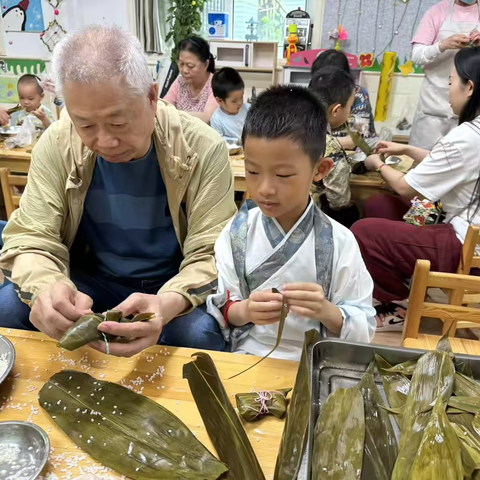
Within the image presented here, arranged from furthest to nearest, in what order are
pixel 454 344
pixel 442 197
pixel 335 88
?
pixel 335 88, pixel 442 197, pixel 454 344

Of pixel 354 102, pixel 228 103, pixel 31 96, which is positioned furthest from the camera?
pixel 31 96

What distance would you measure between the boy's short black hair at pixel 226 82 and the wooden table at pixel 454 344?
252 cm

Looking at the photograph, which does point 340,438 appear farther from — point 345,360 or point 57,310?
point 57,310

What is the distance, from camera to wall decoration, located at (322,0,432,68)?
4.44 m

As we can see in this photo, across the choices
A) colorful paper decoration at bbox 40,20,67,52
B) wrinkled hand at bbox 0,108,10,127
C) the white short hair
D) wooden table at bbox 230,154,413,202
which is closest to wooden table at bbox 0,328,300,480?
the white short hair

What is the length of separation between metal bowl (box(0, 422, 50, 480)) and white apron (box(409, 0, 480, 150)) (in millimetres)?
3802

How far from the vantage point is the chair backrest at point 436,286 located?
1316 mm

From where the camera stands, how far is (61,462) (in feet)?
2.57

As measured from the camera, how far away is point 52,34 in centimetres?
539

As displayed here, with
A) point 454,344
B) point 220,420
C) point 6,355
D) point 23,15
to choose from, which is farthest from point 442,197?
point 23,15

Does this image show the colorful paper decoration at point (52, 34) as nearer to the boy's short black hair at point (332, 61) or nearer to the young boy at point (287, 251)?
the boy's short black hair at point (332, 61)

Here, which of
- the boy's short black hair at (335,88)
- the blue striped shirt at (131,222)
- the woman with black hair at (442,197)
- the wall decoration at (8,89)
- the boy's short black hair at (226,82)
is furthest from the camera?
the wall decoration at (8,89)

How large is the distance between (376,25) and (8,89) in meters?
4.74

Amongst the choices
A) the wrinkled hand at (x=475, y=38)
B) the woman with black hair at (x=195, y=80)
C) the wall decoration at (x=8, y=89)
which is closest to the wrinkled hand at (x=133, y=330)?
the woman with black hair at (x=195, y=80)
